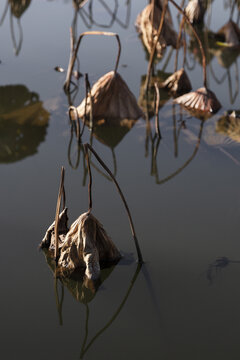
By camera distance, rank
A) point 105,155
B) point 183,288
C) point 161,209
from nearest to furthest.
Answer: point 183,288 < point 161,209 < point 105,155

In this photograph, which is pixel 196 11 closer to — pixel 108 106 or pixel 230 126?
pixel 230 126

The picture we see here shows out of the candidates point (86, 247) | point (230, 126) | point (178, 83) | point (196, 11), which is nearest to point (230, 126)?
point (230, 126)

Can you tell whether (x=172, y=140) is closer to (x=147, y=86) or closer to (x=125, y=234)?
(x=147, y=86)

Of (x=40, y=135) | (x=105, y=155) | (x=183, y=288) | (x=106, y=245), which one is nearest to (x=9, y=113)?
(x=40, y=135)

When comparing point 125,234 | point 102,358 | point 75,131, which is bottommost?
point 102,358

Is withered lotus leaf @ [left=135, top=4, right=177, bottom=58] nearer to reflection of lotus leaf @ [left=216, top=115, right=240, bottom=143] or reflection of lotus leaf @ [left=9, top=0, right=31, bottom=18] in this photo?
reflection of lotus leaf @ [left=216, top=115, right=240, bottom=143]

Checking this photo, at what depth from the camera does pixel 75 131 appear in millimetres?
2623

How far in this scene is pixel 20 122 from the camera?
275 cm

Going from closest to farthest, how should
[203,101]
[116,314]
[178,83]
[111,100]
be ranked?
[116,314] < [111,100] < [203,101] < [178,83]

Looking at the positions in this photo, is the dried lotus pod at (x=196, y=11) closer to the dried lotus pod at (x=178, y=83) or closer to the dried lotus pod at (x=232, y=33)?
the dried lotus pod at (x=232, y=33)

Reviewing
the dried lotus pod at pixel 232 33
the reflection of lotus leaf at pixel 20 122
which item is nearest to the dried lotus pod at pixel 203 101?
the reflection of lotus leaf at pixel 20 122

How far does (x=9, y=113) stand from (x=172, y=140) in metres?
0.92

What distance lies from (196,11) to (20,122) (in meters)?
2.20

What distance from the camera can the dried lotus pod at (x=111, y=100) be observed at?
2.64 m
